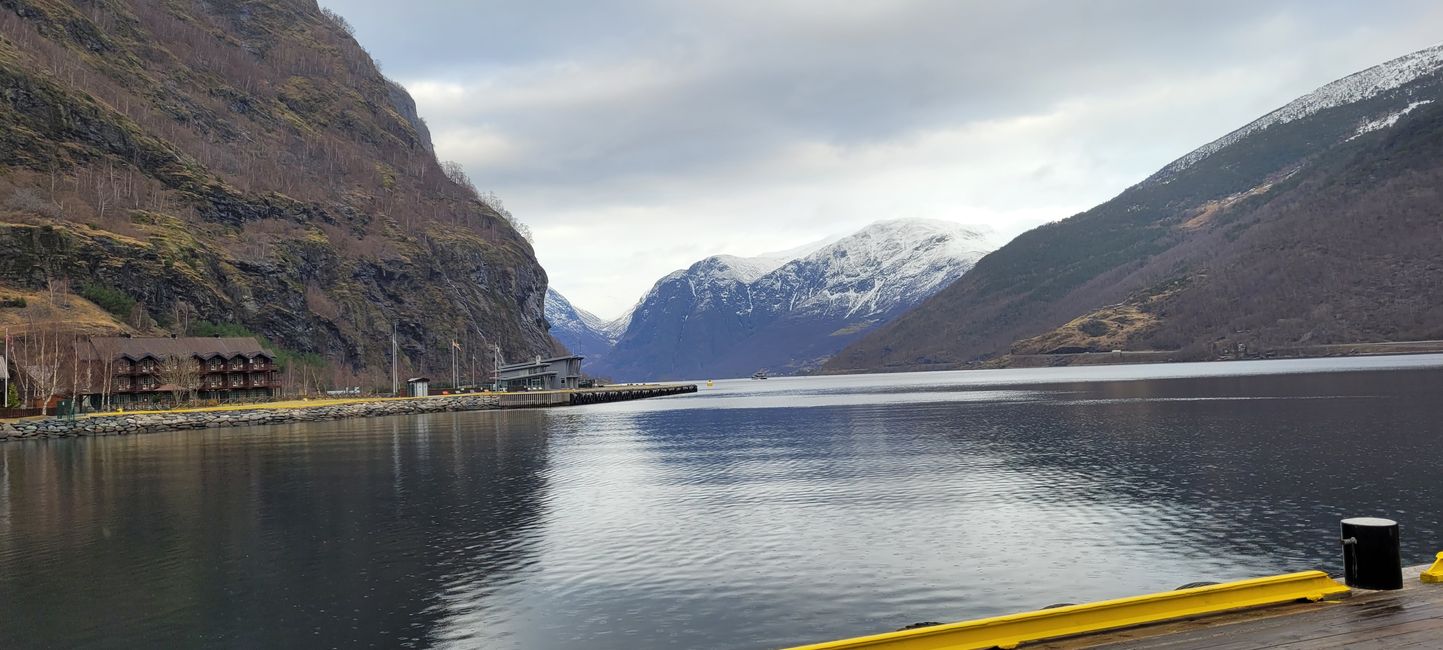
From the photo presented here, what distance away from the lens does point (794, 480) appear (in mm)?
58750

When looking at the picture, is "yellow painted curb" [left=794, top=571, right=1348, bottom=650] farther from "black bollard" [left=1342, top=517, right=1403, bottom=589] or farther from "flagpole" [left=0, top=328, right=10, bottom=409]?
"flagpole" [left=0, top=328, right=10, bottom=409]

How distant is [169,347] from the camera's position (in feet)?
496

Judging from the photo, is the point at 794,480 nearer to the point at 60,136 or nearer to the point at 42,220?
the point at 42,220

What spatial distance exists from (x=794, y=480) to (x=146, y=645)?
130 feet

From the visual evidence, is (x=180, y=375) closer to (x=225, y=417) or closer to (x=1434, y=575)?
(x=225, y=417)

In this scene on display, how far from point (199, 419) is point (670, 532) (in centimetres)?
11948

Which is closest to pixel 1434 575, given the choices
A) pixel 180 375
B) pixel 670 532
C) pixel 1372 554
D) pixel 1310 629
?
pixel 1372 554

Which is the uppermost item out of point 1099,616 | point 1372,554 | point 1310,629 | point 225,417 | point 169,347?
point 169,347

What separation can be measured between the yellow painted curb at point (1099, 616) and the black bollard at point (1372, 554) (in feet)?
1.61

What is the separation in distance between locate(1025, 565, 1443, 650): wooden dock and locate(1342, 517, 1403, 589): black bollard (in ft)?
0.98

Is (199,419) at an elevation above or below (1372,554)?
above

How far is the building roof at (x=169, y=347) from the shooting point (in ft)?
465

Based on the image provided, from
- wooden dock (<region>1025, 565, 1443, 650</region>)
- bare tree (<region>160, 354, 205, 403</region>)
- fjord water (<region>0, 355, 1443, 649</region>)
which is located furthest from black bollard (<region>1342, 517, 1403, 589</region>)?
bare tree (<region>160, 354, 205, 403</region>)

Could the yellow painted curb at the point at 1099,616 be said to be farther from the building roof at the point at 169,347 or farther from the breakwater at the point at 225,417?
the building roof at the point at 169,347
